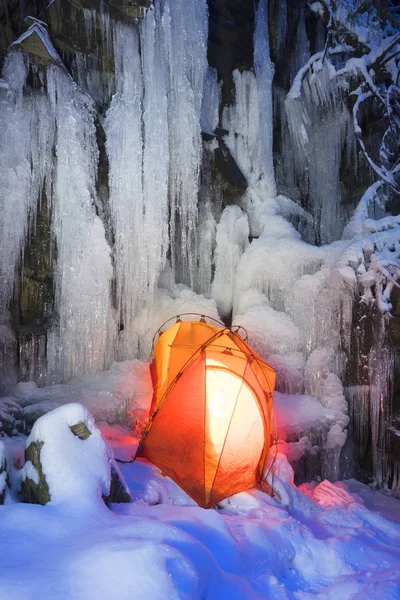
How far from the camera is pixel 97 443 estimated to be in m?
3.93

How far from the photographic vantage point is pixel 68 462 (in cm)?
362

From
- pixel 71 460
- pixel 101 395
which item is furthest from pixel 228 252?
pixel 71 460

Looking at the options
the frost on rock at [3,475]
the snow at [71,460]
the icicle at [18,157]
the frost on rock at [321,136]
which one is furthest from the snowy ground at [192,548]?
the frost on rock at [321,136]

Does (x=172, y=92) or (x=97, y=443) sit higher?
(x=172, y=92)

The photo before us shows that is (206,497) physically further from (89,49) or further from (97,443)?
(89,49)

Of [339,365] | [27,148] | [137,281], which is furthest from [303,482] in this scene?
[27,148]

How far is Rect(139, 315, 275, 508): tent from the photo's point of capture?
5.40 m

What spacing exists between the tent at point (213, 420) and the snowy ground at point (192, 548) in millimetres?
252

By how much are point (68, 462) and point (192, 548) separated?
121cm

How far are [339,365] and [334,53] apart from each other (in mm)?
7219

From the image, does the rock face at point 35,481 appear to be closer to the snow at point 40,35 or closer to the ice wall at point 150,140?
the ice wall at point 150,140

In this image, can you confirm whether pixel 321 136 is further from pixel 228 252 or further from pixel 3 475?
pixel 3 475

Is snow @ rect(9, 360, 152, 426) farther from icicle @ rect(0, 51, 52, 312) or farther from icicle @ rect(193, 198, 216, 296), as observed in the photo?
icicle @ rect(193, 198, 216, 296)

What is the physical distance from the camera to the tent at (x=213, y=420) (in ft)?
17.7
